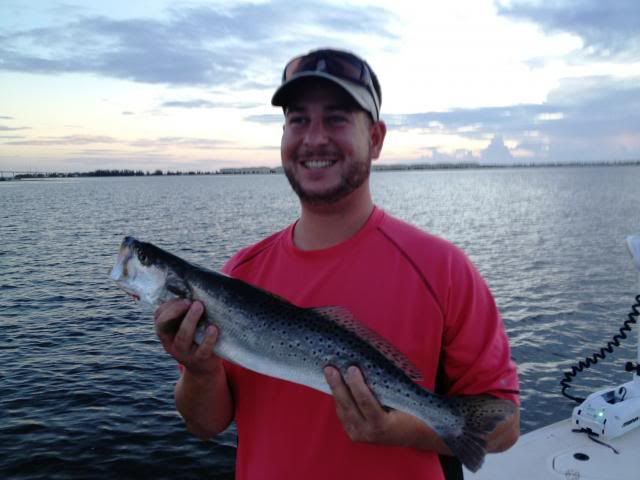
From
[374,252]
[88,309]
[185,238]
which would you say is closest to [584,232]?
[185,238]

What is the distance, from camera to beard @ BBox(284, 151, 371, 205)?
3584 millimetres

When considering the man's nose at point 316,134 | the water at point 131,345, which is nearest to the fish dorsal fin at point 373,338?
the man's nose at point 316,134

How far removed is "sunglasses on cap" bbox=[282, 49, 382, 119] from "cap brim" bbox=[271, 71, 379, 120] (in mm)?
40

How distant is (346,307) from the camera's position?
3.45 metres

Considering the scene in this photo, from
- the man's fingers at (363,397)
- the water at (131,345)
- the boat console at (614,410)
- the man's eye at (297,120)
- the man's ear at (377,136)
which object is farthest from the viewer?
the water at (131,345)

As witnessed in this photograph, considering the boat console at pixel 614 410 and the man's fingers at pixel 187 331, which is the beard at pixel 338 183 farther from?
the boat console at pixel 614 410

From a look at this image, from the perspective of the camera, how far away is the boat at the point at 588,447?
22.4 ft

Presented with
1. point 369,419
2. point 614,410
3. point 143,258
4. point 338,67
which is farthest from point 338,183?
point 614,410

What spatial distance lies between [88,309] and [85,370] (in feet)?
22.9

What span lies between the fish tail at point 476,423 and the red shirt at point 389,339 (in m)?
0.09

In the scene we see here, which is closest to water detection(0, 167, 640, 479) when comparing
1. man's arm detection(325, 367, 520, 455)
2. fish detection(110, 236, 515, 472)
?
fish detection(110, 236, 515, 472)

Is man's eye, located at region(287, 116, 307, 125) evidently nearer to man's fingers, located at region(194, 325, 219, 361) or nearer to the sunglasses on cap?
the sunglasses on cap

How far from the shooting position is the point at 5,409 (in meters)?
14.9

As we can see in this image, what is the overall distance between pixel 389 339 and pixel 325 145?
139cm
